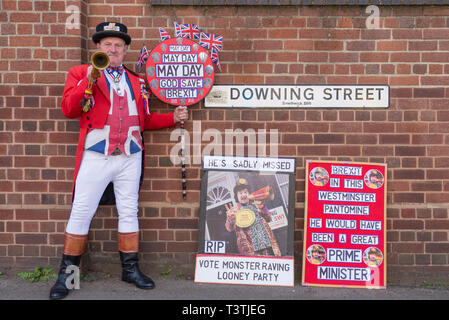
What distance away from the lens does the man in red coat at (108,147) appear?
3.87 meters

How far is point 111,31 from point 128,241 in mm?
1902

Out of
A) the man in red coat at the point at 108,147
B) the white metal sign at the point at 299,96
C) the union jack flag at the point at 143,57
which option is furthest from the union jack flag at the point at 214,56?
the man in red coat at the point at 108,147

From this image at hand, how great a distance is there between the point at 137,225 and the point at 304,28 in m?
2.50

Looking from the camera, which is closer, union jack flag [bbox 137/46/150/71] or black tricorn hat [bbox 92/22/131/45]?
black tricorn hat [bbox 92/22/131/45]

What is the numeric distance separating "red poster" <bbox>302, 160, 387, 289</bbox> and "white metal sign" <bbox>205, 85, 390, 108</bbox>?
0.60m

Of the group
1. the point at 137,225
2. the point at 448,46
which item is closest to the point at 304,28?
the point at 448,46

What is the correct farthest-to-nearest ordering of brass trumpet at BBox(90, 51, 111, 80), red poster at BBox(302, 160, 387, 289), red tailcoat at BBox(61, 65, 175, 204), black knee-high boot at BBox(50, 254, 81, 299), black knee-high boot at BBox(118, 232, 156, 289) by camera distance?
red poster at BBox(302, 160, 387, 289)
black knee-high boot at BBox(118, 232, 156, 289)
black knee-high boot at BBox(50, 254, 81, 299)
red tailcoat at BBox(61, 65, 175, 204)
brass trumpet at BBox(90, 51, 111, 80)

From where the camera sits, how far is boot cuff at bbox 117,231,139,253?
406 cm

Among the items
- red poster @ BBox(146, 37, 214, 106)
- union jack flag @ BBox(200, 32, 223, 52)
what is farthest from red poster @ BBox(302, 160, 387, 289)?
union jack flag @ BBox(200, 32, 223, 52)

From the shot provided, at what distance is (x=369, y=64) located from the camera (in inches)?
169

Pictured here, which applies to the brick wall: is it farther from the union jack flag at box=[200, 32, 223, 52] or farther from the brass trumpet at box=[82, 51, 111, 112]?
the brass trumpet at box=[82, 51, 111, 112]

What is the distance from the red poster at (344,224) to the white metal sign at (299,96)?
60 centimetres

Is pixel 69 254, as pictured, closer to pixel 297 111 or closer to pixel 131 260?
pixel 131 260

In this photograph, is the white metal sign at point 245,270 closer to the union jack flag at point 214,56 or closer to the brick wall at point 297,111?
the brick wall at point 297,111
